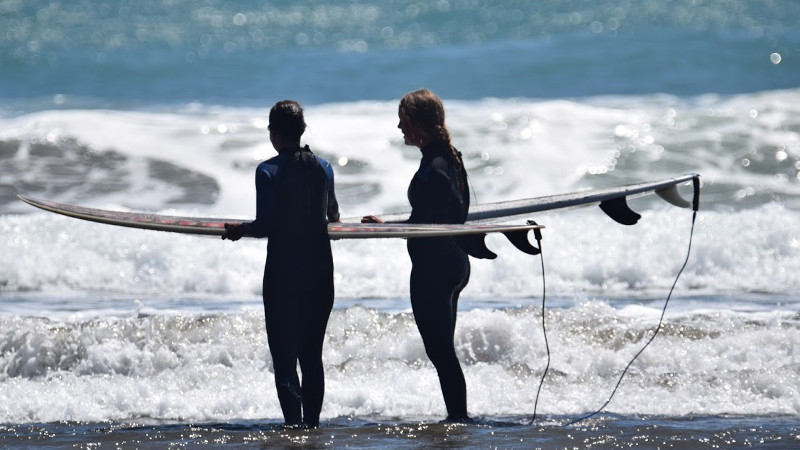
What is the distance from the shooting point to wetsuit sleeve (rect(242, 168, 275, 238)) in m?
5.13

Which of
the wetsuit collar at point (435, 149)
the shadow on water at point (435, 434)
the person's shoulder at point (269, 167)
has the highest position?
the wetsuit collar at point (435, 149)

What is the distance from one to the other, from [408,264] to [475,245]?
5.36 m

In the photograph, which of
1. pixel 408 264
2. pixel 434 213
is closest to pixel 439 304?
pixel 434 213

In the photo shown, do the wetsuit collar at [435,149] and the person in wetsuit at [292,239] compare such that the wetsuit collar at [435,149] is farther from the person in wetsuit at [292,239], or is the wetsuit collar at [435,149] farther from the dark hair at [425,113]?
the person in wetsuit at [292,239]

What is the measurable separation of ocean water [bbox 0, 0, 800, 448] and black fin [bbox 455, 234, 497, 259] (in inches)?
34.0

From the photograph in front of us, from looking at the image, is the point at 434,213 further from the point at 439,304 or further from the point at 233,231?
the point at 233,231

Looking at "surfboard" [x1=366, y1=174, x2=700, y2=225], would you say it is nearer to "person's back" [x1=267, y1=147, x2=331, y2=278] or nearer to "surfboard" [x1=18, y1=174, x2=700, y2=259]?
"surfboard" [x1=18, y1=174, x2=700, y2=259]

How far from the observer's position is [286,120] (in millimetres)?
5184

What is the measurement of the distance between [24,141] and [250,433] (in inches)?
440

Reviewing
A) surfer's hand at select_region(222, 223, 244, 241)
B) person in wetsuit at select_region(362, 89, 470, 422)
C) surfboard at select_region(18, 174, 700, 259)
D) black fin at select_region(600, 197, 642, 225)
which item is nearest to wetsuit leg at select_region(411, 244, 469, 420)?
person in wetsuit at select_region(362, 89, 470, 422)

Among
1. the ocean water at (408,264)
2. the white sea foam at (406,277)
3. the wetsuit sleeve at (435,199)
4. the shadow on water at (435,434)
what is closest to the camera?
the shadow on water at (435,434)

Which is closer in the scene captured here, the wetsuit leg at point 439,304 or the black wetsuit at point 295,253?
the black wetsuit at point 295,253

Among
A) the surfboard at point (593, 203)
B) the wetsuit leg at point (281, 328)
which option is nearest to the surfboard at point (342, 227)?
the wetsuit leg at point (281, 328)

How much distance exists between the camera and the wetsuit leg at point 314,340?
17.3 ft
